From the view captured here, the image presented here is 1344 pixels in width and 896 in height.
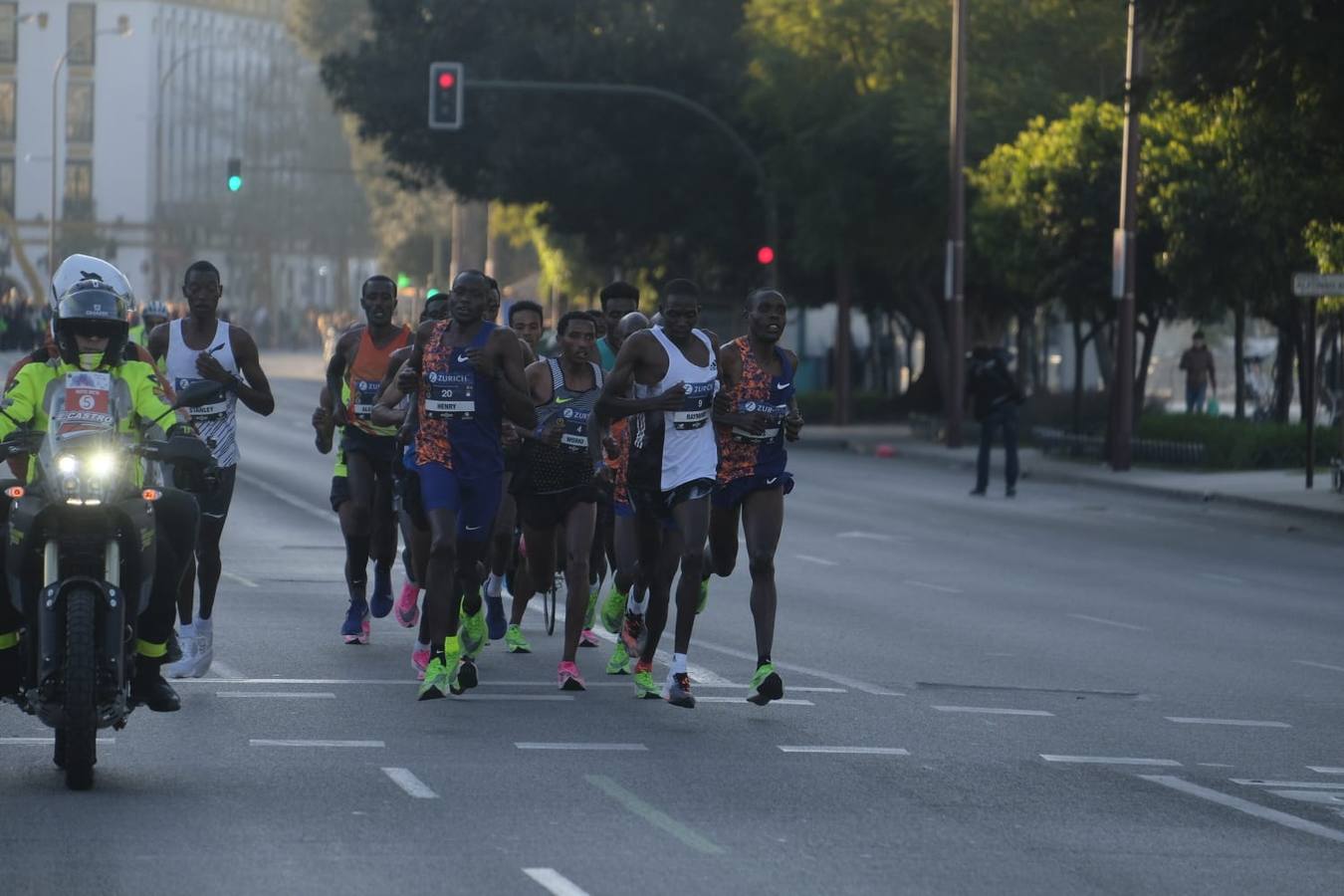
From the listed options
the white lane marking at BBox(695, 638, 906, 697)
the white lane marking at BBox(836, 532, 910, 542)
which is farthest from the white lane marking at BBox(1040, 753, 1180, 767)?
the white lane marking at BBox(836, 532, 910, 542)

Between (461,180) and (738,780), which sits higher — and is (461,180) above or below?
above

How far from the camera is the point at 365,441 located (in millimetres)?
14188

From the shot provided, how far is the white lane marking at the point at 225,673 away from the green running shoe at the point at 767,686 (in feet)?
7.87

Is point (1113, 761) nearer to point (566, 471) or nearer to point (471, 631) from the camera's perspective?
point (471, 631)

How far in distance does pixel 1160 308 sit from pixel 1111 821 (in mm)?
30171

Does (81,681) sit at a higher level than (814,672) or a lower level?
higher

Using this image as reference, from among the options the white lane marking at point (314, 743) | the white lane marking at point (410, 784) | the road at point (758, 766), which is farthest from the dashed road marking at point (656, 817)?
the white lane marking at point (314, 743)

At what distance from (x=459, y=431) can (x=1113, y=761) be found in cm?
304

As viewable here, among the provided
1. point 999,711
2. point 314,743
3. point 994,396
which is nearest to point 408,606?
point 999,711

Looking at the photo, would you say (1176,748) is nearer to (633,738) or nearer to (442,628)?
(633,738)

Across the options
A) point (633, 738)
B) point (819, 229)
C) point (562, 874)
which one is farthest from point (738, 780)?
point (819, 229)

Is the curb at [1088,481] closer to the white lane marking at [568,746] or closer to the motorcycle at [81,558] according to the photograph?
the white lane marking at [568,746]

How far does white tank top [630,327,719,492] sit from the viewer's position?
1188 centimetres

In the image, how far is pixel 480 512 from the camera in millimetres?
11750
